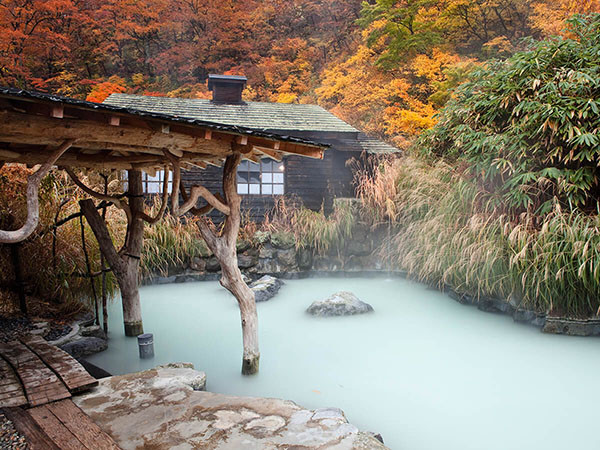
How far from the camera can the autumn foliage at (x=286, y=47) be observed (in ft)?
42.3

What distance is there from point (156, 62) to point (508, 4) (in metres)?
13.4

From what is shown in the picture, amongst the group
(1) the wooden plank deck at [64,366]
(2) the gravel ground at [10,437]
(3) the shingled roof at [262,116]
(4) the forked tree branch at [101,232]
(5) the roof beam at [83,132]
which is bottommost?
(1) the wooden plank deck at [64,366]

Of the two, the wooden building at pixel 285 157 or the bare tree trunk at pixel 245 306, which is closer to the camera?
the bare tree trunk at pixel 245 306

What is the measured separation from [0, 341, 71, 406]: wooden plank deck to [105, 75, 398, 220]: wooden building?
6.74 m

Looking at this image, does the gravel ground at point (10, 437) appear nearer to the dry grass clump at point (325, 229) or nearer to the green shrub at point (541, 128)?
the green shrub at point (541, 128)

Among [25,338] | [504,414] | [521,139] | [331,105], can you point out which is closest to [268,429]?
[504,414]

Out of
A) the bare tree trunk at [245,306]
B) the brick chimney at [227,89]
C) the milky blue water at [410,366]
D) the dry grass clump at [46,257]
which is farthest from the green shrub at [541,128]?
the brick chimney at [227,89]

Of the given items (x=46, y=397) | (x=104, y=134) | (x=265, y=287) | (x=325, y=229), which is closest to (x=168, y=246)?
(x=265, y=287)

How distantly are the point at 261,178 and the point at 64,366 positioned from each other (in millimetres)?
7564

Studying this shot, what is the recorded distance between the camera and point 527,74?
5.65 m

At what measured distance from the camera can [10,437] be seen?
6.22 ft

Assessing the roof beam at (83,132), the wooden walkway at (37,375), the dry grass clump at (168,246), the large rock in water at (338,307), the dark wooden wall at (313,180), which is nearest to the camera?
the roof beam at (83,132)

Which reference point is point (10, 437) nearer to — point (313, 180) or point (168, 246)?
point (168, 246)

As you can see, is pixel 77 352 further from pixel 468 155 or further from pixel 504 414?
pixel 468 155
